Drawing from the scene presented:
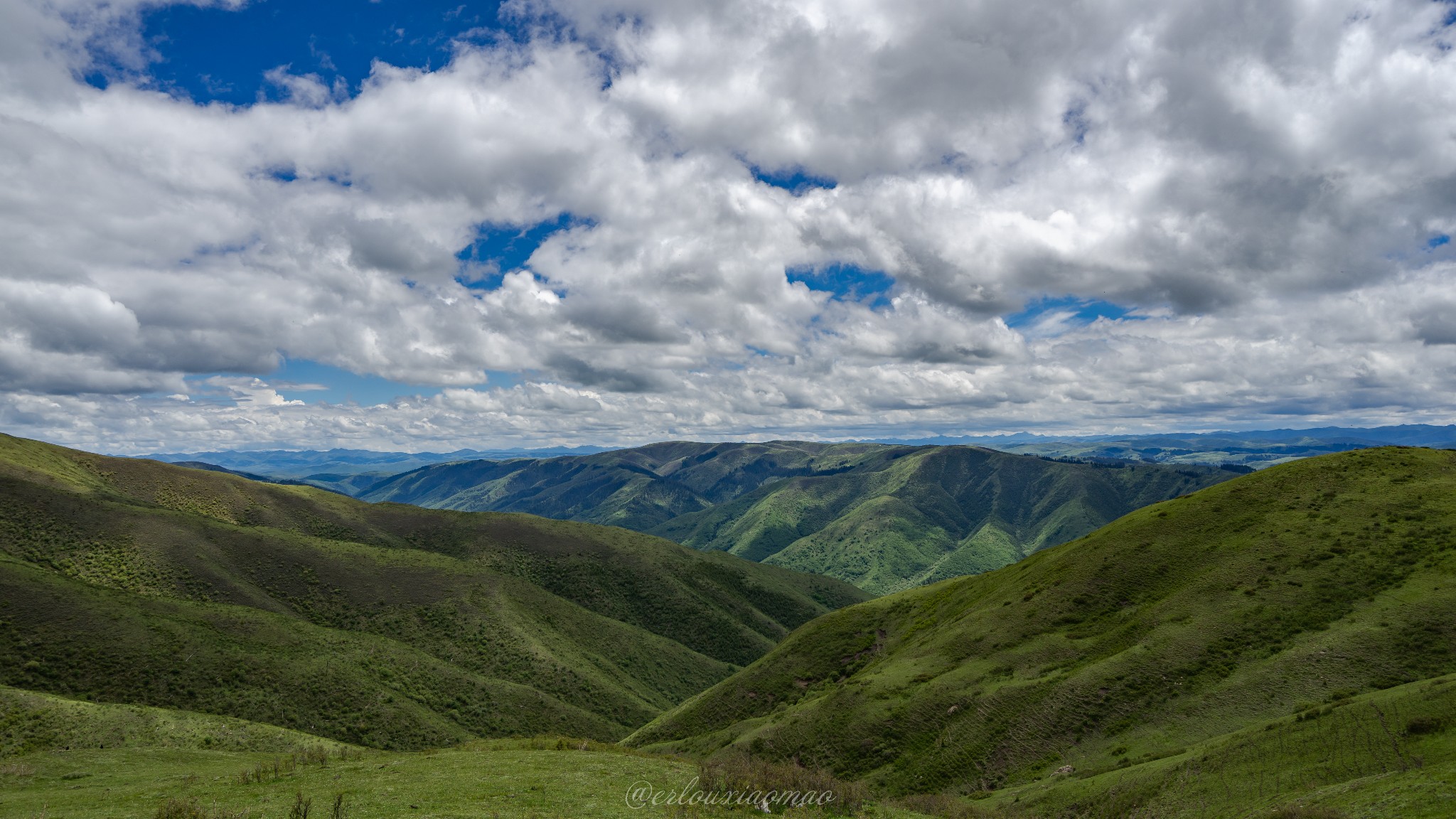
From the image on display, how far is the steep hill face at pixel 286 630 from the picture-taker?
90812mm

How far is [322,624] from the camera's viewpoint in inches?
5428

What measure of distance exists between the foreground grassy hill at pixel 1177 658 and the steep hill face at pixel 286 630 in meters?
50.7

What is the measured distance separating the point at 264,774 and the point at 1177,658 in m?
68.5

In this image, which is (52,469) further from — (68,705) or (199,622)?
(68,705)

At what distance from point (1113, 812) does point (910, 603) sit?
77.2 m

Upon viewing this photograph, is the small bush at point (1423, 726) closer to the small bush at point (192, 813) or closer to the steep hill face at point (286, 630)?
Result: the small bush at point (192, 813)

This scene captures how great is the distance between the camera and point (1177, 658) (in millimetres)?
50969

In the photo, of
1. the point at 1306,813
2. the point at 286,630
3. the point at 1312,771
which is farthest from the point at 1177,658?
the point at 286,630

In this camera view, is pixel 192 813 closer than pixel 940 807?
Yes

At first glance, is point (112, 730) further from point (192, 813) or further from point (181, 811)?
point (192, 813)

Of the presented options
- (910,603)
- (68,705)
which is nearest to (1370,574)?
(910,603)

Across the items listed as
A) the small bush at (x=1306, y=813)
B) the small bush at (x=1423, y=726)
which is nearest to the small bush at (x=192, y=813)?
the small bush at (x=1306, y=813)

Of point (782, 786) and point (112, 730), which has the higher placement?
point (782, 786)

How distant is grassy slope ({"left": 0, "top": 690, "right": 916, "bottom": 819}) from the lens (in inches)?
1143
